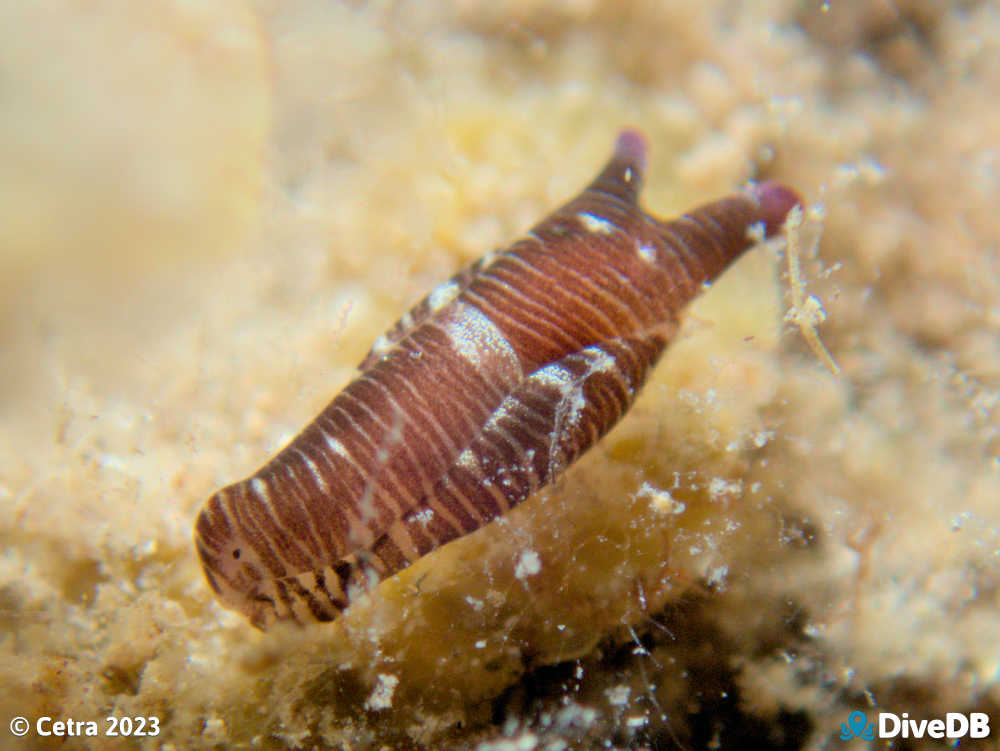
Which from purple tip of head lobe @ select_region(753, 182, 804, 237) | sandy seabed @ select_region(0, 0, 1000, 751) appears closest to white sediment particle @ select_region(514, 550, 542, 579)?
sandy seabed @ select_region(0, 0, 1000, 751)

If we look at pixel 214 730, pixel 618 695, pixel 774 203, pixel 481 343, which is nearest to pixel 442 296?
pixel 481 343

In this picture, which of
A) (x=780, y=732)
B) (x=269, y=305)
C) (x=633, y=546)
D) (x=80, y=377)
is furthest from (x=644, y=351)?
(x=80, y=377)

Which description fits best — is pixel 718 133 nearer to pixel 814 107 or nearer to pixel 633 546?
Answer: pixel 814 107

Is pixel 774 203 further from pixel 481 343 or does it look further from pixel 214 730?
pixel 214 730

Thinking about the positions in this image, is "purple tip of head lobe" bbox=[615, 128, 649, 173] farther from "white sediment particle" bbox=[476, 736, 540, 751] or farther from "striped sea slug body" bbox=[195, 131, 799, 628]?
"white sediment particle" bbox=[476, 736, 540, 751]

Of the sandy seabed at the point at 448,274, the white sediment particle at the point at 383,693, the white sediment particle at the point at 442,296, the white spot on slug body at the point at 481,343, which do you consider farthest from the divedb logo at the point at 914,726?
the white sediment particle at the point at 442,296

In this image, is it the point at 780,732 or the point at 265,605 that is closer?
the point at 265,605

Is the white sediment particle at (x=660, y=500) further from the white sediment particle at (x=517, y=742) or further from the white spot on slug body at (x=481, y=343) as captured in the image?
the white sediment particle at (x=517, y=742)
